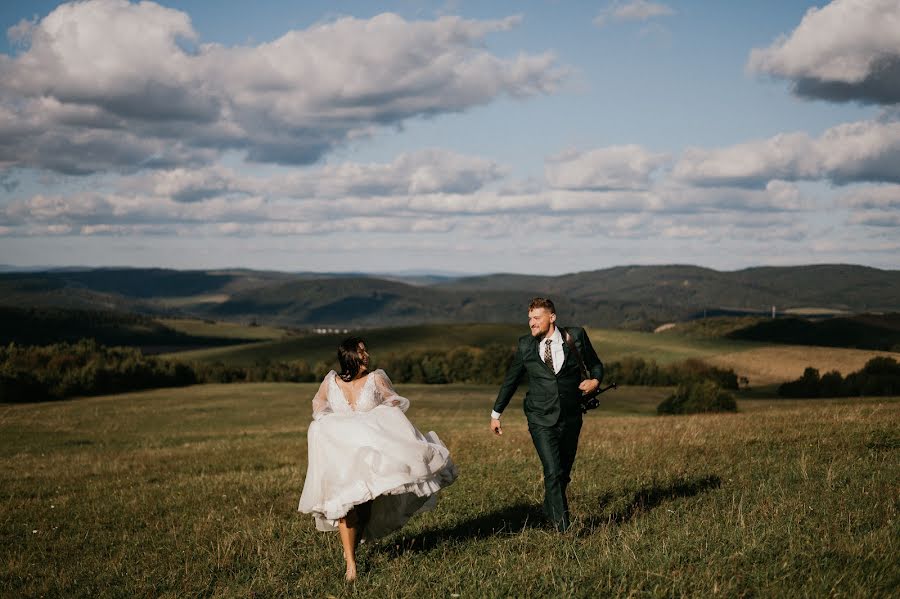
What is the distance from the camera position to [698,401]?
5469 cm

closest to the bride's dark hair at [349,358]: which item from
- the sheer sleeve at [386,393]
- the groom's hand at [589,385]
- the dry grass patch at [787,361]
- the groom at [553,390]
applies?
the sheer sleeve at [386,393]

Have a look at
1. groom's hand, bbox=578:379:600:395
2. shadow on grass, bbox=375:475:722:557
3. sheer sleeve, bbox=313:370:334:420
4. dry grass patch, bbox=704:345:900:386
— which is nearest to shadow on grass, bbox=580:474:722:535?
shadow on grass, bbox=375:475:722:557

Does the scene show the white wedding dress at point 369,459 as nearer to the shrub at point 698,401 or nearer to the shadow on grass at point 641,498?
the shadow on grass at point 641,498

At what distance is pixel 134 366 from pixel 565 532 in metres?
101

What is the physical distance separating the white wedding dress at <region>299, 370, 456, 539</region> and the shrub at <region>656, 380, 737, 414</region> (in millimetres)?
48211

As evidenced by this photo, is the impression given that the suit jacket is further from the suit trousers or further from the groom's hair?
the groom's hair

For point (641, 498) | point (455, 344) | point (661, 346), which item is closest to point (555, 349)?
point (641, 498)

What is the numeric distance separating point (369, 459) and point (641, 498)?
501cm

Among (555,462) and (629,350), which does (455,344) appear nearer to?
(629,350)

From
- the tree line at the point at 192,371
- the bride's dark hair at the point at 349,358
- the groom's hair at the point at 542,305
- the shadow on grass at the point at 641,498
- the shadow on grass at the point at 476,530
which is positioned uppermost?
the groom's hair at the point at 542,305

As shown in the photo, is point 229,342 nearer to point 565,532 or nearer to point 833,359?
point 833,359

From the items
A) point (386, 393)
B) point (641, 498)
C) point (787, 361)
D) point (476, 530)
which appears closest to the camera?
point (386, 393)

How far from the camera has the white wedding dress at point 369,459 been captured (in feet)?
27.2

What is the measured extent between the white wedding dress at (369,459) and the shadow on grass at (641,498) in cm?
238
